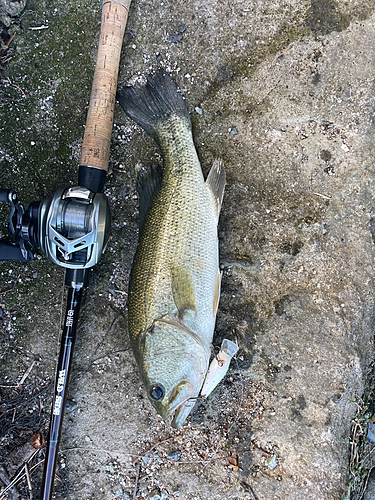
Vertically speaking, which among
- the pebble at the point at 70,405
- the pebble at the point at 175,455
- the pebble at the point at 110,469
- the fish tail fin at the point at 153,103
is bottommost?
the pebble at the point at 110,469

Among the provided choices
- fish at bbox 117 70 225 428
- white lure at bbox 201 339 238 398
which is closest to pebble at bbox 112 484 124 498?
fish at bbox 117 70 225 428

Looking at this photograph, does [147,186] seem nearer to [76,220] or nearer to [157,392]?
[76,220]

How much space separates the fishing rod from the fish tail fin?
180 millimetres

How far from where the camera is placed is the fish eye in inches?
97.8

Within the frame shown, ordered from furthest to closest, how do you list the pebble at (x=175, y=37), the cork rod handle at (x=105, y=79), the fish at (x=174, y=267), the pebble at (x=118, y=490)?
the pebble at (x=175, y=37)
the pebble at (x=118, y=490)
the cork rod handle at (x=105, y=79)
the fish at (x=174, y=267)

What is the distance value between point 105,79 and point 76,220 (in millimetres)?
1216

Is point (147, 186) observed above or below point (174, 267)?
above

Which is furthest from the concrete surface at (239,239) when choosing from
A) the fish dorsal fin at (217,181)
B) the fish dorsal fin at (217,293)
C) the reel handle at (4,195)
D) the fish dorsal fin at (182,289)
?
the reel handle at (4,195)

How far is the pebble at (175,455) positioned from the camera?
9.97 ft

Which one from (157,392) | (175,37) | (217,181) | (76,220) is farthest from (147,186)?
(157,392)

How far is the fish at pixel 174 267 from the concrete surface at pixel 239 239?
30cm

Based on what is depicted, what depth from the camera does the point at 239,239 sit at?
313 cm

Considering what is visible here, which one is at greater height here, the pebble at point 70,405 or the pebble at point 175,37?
the pebble at point 175,37

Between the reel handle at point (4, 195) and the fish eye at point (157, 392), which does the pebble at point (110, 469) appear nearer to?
the fish eye at point (157, 392)
